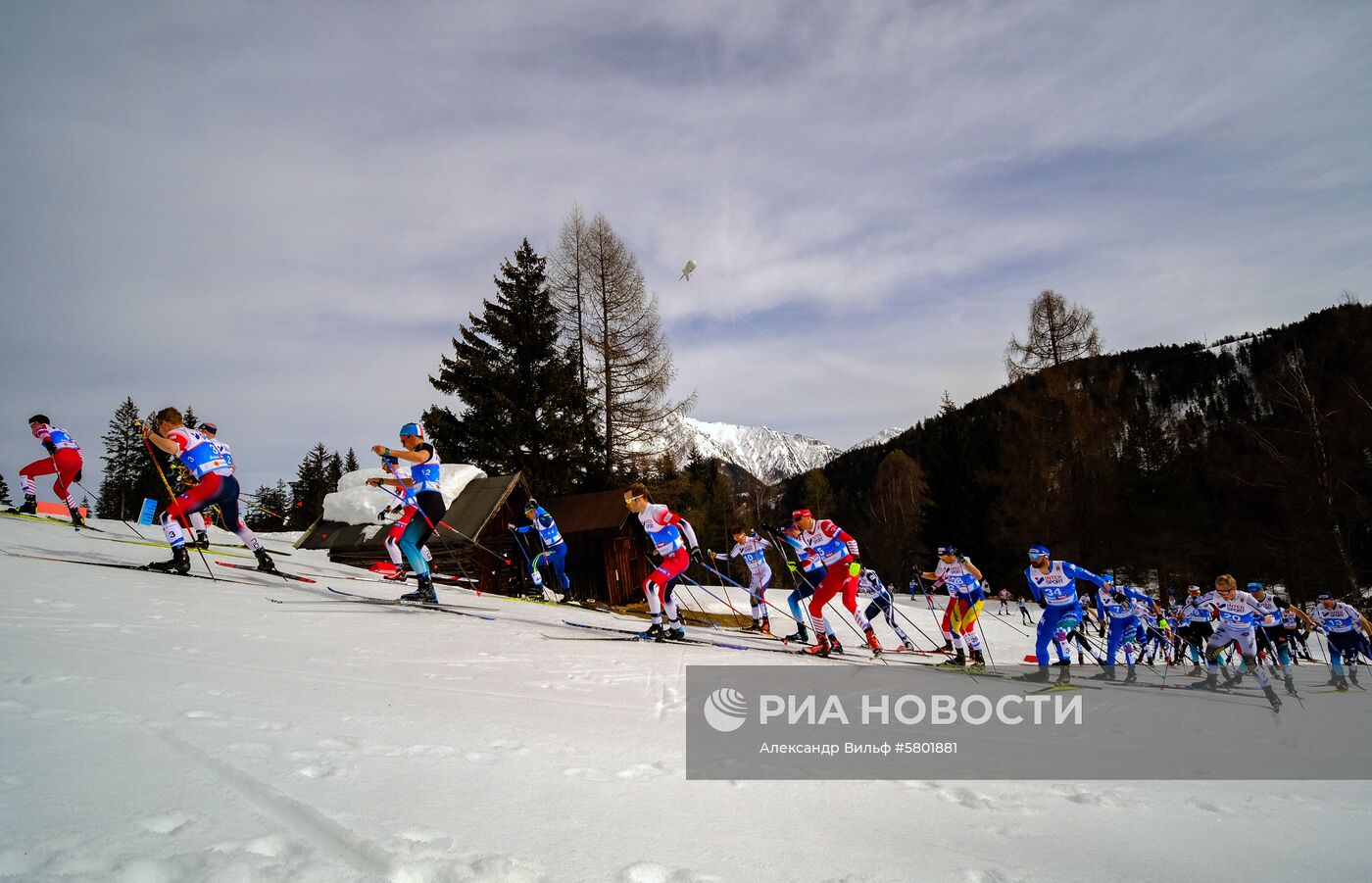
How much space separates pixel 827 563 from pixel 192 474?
1019cm

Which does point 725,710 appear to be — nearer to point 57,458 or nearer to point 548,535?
point 548,535

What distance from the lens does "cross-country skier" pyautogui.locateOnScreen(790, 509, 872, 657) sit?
10.7 m

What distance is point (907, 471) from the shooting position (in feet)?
181

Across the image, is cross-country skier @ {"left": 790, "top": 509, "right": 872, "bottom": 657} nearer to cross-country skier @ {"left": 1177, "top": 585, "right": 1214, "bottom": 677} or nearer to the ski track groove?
cross-country skier @ {"left": 1177, "top": 585, "right": 1214, "bottom": 677}

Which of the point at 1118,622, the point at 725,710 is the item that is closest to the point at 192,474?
the point at 725,710

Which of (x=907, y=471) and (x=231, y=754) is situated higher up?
(x=907, y=471)

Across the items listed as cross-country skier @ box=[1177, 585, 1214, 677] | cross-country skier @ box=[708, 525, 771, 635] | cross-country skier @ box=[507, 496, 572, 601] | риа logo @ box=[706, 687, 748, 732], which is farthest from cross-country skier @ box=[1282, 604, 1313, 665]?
cross-country skier @ box=[507, 496, 572, 601]

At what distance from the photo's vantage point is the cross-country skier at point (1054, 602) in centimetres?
1052

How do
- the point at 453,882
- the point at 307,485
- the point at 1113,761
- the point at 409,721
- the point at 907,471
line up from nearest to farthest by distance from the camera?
the point at 453,882 → the point at 409,721 → the point at 1113,761 → the point at 907,471 → the point at 307,485

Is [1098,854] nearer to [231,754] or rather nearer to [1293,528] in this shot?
[231,754]

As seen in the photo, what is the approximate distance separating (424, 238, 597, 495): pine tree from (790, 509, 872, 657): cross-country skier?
18731 mm

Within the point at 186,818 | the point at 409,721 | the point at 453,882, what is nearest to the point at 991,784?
the point at 453,882

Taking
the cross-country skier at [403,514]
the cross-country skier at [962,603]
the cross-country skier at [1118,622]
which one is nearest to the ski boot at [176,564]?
the cross-country skier at [403,514]

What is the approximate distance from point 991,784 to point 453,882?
11.1 feet
